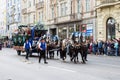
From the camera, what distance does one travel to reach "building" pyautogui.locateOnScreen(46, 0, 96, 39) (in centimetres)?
4678

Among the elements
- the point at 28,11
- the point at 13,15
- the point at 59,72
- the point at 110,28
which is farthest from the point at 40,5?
the point at 59,72

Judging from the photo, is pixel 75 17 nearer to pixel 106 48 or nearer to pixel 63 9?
pixel 63 9

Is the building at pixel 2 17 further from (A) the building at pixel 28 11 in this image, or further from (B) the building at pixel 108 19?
(B) the building at pixel 108 19

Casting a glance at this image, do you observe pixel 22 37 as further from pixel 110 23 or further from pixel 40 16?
pixel 40 16

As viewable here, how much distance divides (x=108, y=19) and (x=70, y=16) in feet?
33.0

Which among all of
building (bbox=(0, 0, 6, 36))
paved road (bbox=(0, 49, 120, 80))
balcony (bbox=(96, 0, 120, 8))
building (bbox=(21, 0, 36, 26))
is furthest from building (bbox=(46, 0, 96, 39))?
building (bbox=(0, 0, 6, 36))

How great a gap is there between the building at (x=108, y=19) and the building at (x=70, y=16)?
167cm

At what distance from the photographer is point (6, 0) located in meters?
94.4

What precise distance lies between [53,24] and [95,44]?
2059cm

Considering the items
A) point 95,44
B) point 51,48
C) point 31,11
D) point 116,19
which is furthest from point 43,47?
point 31,11

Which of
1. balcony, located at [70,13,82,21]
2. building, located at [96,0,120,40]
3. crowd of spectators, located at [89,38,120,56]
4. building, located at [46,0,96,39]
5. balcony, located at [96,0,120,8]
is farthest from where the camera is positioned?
balcony, located at [70,13,82,21]

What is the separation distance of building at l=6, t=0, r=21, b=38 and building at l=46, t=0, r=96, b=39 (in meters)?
20.5

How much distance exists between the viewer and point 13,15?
3361 inches

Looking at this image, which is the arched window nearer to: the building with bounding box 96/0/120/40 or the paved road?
the building with bounding box 96/0/120/40
